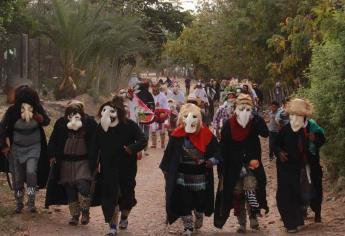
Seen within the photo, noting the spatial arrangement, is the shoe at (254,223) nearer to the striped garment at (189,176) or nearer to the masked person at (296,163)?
the masked person at (296,163)

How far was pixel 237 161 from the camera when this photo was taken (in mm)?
9094

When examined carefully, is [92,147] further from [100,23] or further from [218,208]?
[100,23]

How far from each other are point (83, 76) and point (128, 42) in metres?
2.72

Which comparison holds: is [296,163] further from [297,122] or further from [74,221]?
[74,221]

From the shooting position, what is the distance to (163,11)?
42469 mm

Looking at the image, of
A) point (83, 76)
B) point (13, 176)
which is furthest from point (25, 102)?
point (83, 76)

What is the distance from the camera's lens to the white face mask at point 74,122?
30.6ft

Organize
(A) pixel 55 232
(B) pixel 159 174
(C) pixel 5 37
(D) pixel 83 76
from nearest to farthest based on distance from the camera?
(A) pixel 55 232, (B) pixel 159 174, (C) pixel 5 37, (D) pixel 83 76

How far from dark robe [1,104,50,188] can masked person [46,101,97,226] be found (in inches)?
14.6

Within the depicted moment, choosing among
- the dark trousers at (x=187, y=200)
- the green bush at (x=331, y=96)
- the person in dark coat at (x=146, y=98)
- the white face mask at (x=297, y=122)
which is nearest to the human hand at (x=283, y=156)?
the white face mask at (x=297, y=122)

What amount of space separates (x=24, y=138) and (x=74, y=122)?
83cm

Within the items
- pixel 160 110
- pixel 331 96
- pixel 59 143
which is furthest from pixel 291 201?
pixel 160 110

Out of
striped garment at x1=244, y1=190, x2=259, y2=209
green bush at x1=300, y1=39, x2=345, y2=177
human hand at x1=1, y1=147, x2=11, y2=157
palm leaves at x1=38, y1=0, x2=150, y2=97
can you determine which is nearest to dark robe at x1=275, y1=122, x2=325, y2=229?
striped garment at x1=244, y1=190, x2=259, y2=209

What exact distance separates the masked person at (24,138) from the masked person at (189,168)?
1.91 metres
